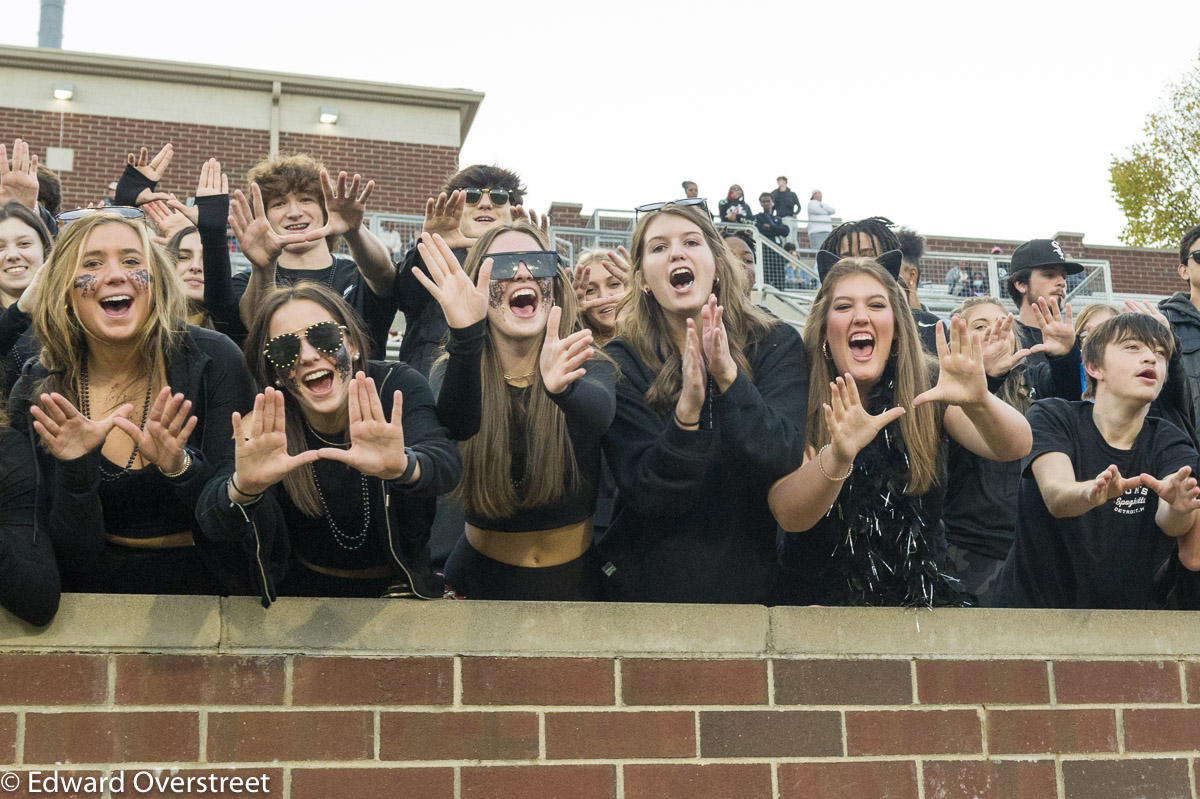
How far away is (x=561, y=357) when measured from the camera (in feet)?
11.9

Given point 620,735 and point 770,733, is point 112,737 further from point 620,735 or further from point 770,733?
point 770,733

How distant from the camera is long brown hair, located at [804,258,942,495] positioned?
Result: 3.91m

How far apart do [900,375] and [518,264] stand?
1283 millimetres

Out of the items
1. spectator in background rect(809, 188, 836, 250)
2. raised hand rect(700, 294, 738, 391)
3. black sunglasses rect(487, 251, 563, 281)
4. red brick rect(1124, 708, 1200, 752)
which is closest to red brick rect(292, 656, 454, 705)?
raised hand rect(700, 294, 738, 391)

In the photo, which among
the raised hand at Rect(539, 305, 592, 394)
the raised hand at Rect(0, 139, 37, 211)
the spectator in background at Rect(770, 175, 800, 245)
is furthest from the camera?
the spectator in background at Rect(770, 175, 800, 245)

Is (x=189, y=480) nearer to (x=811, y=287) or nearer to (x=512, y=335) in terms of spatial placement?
(x=512, y=335)

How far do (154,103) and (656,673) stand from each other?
69.6ft

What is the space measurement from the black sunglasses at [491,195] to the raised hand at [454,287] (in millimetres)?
1327

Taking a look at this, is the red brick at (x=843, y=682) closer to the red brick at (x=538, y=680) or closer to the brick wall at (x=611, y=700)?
the brick wall at (x=611, y=700)

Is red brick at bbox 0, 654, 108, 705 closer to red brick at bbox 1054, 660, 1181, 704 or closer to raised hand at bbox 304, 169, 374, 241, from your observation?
raised hand at bbox 304, 169, 374, 241

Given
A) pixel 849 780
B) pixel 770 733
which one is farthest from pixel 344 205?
pixel 849 780

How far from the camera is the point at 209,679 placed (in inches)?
130

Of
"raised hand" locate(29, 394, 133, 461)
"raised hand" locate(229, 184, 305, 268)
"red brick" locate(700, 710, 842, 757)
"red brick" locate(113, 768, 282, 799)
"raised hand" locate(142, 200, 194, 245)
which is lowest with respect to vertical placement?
"red brick" locate(113, 768, 282, 799)

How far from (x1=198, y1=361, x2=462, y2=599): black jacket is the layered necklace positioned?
12.0 inches
